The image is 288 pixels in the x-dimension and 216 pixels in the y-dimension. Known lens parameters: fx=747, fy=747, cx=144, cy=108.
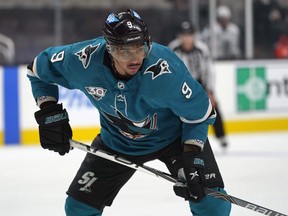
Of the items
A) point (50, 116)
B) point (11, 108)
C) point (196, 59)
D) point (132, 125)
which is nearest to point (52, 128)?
point (50, 116)

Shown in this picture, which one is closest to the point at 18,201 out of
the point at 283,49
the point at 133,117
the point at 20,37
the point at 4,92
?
the point at 133,117

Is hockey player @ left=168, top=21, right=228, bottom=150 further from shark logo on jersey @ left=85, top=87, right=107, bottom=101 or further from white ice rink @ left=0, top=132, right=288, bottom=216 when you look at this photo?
shark logo on jersey @ left=85, top=87, right=107, bottom=101

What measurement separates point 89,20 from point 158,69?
17.1 feet

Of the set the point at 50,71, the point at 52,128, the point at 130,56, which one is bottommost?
the point at 52,128

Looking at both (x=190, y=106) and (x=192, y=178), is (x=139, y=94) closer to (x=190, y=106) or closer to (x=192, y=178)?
(x=190, y=106)

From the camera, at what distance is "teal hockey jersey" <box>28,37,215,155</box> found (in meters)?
2.76

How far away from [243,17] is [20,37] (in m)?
2.42

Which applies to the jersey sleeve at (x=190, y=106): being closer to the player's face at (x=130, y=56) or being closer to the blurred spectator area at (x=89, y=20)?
the player's face at (x=130, y=56)

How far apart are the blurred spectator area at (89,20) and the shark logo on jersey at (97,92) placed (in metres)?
4.49

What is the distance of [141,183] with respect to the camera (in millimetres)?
5062

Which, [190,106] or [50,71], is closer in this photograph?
[190,106]

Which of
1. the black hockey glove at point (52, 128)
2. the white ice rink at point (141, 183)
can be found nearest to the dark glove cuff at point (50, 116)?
the black hockey glove at point (52, 128)

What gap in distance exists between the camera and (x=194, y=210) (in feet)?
9.68

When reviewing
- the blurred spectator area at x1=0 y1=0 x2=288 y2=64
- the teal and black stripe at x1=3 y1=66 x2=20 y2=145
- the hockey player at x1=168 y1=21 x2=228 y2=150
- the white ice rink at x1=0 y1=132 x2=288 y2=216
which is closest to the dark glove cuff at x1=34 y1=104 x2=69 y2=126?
the white ice rink at x1=0 y1=132 x2=288 y2=216
